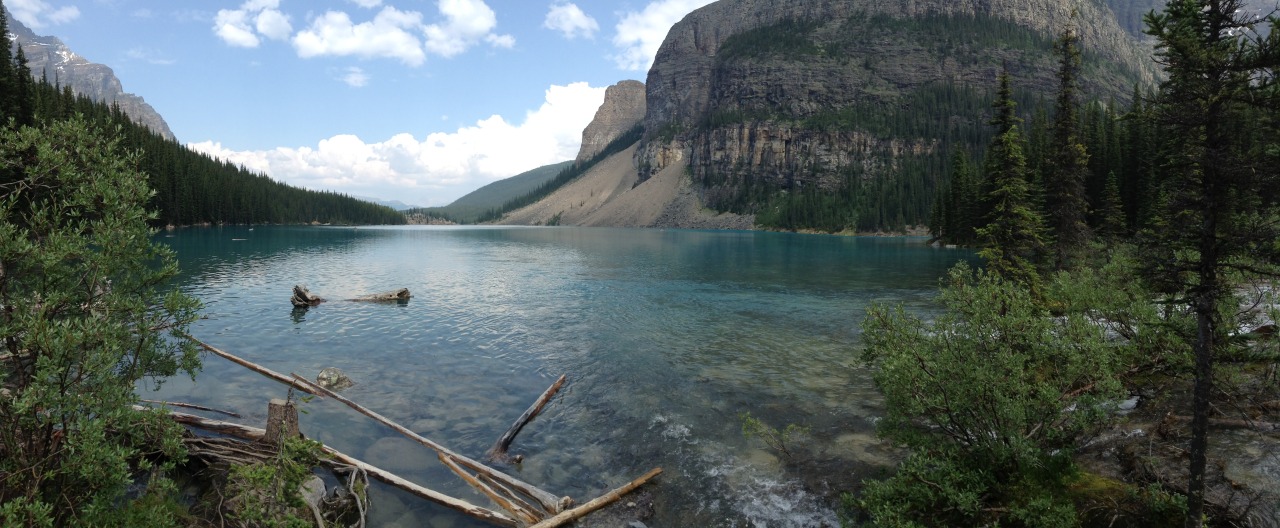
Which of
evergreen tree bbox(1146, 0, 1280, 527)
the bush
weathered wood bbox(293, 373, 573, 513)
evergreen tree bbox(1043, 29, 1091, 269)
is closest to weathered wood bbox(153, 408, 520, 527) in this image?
weathered wood bbox(293, 373, 573, 513)

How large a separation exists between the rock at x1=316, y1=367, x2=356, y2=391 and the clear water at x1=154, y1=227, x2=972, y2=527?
0.72 metres

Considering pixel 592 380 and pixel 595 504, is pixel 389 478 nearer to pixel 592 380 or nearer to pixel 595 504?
pixel 595 504

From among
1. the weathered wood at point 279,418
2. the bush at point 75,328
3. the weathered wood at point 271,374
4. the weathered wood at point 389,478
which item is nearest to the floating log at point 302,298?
the weathered wood at point 271,374

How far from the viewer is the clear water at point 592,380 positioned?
1299cm

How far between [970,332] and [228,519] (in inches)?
542

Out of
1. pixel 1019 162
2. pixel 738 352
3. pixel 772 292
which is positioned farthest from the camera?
pixel 772 292

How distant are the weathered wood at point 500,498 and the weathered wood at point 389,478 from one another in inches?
6.8

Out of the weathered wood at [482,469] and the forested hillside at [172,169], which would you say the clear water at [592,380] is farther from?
the forested hillside at [172,169]

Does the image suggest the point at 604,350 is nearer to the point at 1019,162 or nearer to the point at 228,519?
the point at 228,519

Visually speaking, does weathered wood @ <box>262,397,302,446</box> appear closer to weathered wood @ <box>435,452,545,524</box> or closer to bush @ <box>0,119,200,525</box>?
bush @ <box>0,119,200,525</box>

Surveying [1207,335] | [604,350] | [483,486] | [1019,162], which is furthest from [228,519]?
[1019,162]

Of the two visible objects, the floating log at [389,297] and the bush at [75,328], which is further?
the floating log at [389,297]

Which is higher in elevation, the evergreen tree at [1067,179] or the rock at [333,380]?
the evergreen tree at [1067,179]

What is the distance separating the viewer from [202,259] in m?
65.2
